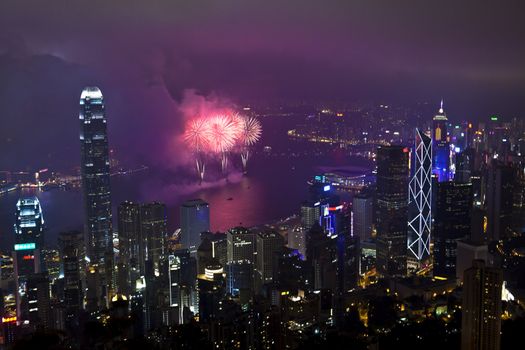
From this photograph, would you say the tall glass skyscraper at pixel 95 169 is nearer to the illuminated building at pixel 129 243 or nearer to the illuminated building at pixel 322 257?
the illuminated building at pixel 129 243

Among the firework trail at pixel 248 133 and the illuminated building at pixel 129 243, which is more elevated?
the firework trail at pixel 248 133

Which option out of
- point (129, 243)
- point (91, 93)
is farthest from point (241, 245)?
point (91, 93)

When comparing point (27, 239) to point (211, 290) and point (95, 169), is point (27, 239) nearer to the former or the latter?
point (95, 169)

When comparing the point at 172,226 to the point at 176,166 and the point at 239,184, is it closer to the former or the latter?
the point at 176,166

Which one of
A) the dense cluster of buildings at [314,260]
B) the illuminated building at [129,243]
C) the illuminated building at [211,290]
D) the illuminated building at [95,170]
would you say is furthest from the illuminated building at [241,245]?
the illuminated building at [95,170]

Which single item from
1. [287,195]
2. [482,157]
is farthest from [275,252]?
[482,157]
